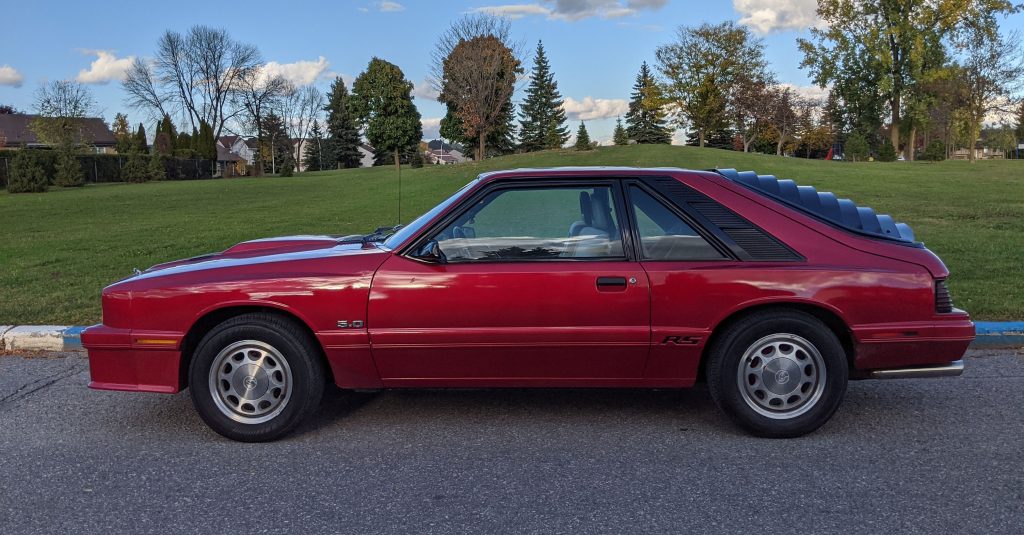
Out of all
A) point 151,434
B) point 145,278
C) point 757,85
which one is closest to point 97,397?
point 151,434

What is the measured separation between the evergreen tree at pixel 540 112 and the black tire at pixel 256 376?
6940cm

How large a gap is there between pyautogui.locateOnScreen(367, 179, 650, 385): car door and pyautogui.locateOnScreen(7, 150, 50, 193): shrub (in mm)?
35424

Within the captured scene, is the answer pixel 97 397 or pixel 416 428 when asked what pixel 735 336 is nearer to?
pixel 416 428

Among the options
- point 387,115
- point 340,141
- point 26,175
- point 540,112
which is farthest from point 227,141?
point 26,175

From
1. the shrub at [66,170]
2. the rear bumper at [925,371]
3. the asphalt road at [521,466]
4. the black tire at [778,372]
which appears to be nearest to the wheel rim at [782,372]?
the black tire at [778,372]

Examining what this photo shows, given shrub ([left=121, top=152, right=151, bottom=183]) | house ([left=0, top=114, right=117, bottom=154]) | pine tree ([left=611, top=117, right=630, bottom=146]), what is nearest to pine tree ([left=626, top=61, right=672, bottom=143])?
pine tree ([left=611, top=117, right=630, bottom=146])

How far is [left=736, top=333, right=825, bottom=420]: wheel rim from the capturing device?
404 centimetres

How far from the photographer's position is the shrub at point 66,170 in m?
36.5

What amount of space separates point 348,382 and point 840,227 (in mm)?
2831

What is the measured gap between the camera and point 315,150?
9138 cm

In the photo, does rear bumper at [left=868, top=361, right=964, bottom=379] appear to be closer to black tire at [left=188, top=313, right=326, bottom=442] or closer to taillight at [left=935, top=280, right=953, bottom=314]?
taillight at [left=935, top=280, right=953, bottom=314]

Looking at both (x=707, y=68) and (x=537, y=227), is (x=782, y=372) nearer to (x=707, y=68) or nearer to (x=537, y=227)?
(x=537, y=227)

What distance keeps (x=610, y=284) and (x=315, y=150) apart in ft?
301

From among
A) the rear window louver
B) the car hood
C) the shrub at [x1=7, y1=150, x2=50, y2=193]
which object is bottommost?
the car hood
